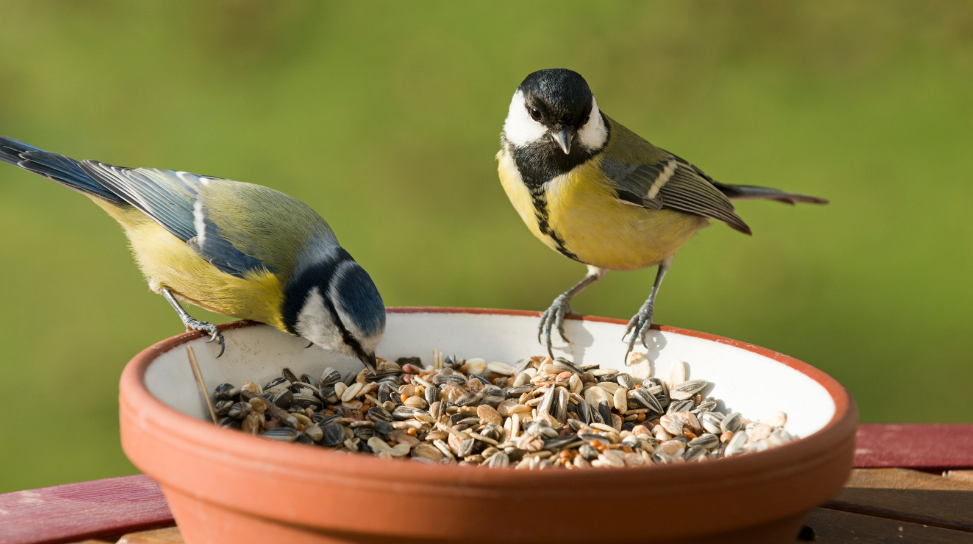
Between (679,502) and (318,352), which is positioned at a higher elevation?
(679,502)

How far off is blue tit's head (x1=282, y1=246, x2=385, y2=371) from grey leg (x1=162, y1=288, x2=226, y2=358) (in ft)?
0.58

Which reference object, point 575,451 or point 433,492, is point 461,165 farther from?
point 433,492

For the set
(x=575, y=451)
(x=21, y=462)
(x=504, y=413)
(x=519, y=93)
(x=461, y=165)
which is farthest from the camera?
(x=461, y=165)

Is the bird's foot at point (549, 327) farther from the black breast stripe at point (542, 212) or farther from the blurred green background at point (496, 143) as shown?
the blurred green background at point (496, 143)

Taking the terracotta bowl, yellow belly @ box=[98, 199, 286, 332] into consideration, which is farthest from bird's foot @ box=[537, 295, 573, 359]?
the terracotta bowl

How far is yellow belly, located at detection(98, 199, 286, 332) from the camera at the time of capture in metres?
1.66

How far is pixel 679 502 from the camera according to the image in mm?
755

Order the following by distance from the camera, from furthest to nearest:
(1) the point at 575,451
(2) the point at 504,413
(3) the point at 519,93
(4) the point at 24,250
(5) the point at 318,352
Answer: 1. (4) the point at 24,250
2. (3) the point at 519,93
3. (5) the point at 318,352
4. (2) the point at 504,413
5. (1) the point at 575,451

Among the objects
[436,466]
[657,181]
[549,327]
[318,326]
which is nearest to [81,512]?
[318,326]

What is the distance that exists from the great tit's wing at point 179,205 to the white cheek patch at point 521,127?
63 cm

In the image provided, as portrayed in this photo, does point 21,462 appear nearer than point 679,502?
No

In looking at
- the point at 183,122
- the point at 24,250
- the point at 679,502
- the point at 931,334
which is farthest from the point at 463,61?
the point at 679,502

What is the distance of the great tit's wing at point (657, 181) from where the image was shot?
1888mm

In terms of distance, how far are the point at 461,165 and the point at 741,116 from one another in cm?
139
